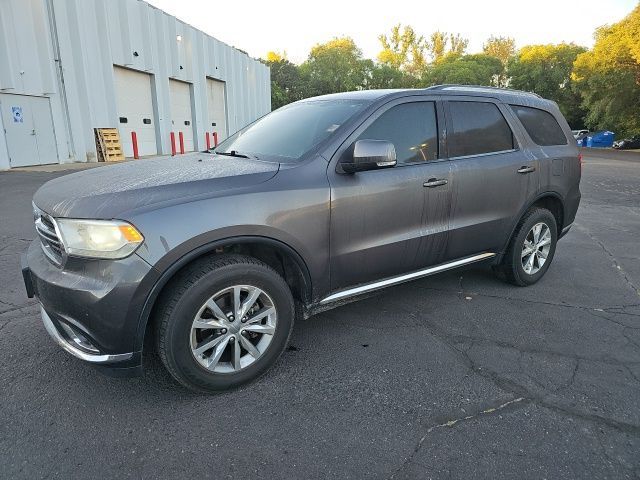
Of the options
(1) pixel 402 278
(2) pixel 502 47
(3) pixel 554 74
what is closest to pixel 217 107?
(1) pixel 402 278

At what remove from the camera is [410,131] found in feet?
11.0

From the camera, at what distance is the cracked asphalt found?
211 cm

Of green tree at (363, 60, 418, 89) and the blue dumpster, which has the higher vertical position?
green tree at (363, 60, 418, 89)

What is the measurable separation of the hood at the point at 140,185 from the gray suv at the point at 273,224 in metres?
0.01

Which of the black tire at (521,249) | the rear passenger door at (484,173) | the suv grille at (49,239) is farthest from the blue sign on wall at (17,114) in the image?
the black tire at (521,249)

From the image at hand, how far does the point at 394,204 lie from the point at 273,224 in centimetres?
98

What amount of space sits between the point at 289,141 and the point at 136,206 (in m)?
1.35

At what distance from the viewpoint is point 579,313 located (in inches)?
151

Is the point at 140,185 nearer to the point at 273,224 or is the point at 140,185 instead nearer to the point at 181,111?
the point at 273,224

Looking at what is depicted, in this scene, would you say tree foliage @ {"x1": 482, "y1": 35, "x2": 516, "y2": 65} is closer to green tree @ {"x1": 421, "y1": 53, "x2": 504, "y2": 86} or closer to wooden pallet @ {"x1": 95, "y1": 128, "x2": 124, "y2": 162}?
green tree @ {"x1": 421, "y1": 53, "x2": 504, "y2": 86}

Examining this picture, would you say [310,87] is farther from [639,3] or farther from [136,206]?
[136,206]

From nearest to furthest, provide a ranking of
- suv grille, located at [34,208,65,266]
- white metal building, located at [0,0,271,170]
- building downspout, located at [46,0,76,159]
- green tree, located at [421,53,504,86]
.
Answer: suv grille, located at [34,208,65,266] < white metal building, located at [0,0,271,170] < building downspout, located at [46,0,76,159] < green tree, located at [421,53,504,86]

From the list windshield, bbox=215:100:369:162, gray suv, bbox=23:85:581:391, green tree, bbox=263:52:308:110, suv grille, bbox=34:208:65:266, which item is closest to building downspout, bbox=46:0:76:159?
windshield, bbox=215:100:369:162

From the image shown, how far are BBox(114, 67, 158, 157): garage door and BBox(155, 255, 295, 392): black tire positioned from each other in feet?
55.5
